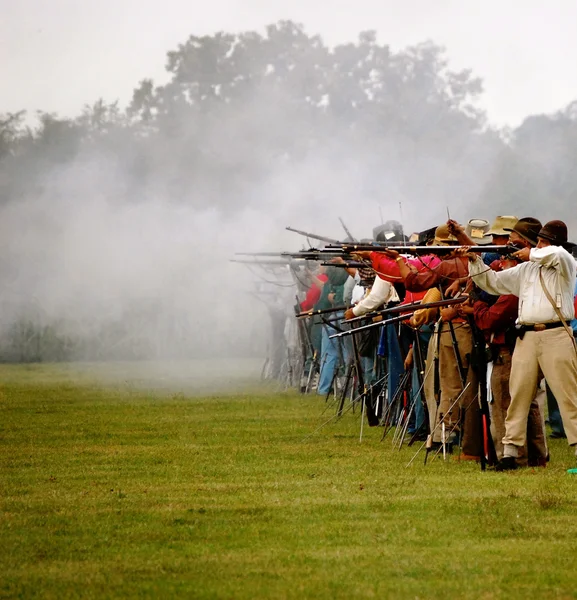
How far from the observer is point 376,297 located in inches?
656

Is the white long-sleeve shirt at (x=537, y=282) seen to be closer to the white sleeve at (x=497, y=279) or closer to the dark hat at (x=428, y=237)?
the white sleeve at (x=497, y=279)

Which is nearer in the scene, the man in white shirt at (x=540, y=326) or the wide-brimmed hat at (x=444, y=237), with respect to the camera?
the man in white shirt at (x=540, y=326)

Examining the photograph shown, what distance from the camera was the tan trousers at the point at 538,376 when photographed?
1263 centimetres

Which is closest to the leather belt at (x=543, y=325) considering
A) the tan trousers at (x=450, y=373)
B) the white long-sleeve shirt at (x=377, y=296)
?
the tan trousers at (x=450, y=373)

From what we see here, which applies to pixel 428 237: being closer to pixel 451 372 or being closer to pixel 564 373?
pixel 451 372

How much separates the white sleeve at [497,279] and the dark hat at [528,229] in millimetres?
270

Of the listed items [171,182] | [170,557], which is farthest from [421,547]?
[171,182]

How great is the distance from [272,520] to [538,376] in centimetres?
360

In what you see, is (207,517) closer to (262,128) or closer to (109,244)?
(109,244)

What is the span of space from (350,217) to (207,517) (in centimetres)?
2435

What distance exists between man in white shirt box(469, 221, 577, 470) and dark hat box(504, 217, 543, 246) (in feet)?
0.61

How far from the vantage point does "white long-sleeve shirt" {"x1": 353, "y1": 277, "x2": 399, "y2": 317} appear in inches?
655

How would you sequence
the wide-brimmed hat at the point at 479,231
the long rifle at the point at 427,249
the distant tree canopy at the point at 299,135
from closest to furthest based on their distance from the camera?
the long rifle at the point at 427,249 → the wide-brimmed hat at the point at 479,231 → the distant tree canopy at the point at 299,135

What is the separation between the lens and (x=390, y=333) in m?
17.7
